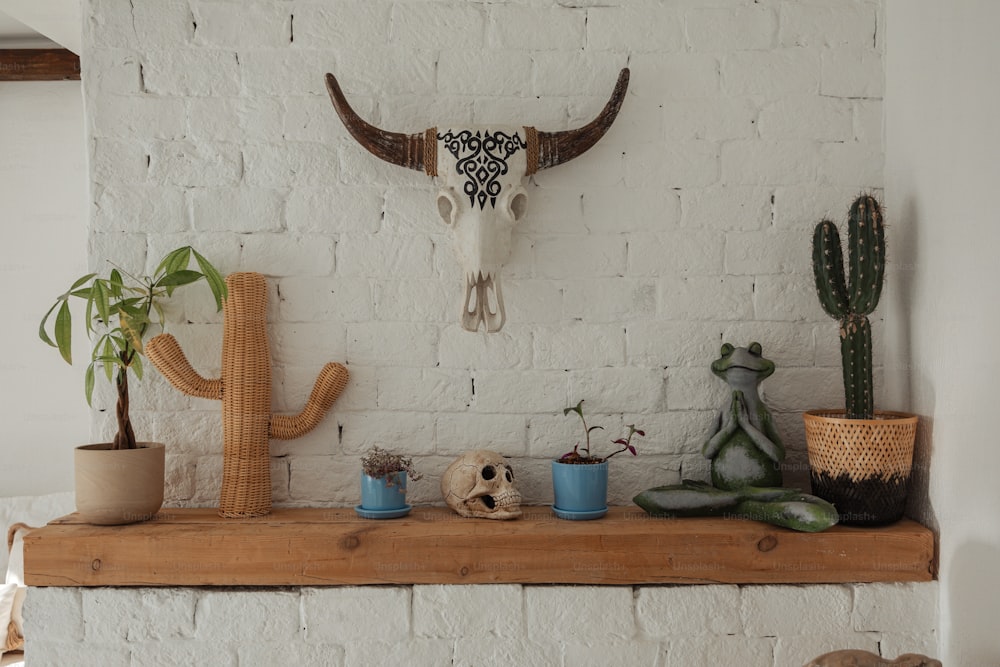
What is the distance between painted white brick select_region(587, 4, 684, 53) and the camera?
166 cm

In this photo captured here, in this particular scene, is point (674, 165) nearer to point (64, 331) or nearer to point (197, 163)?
point (197, 163)

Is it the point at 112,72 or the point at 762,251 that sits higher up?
the point at 112,72

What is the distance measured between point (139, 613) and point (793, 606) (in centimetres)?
125

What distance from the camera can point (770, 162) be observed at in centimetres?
167

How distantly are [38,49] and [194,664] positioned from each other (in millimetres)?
2108

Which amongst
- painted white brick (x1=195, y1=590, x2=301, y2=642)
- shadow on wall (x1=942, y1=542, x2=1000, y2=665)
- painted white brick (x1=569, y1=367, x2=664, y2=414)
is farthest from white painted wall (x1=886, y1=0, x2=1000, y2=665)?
painted white brick (x1=195, y1=590, x2=301, y2=642)

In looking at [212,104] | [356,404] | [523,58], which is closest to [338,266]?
[356,404]

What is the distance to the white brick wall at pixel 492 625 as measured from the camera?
4.80 feet

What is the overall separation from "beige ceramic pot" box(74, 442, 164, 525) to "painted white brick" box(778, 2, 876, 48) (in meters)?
1.60

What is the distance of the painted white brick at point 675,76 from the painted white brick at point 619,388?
23.8 inches

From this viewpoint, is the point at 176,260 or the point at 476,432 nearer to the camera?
the point at 176,260

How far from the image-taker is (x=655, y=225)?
5.47 feet

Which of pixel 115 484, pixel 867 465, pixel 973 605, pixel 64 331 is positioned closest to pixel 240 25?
pixel 64 331

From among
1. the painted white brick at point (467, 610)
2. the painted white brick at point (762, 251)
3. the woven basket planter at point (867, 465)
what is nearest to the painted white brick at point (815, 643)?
the woven basket planter at point (867, 465)
